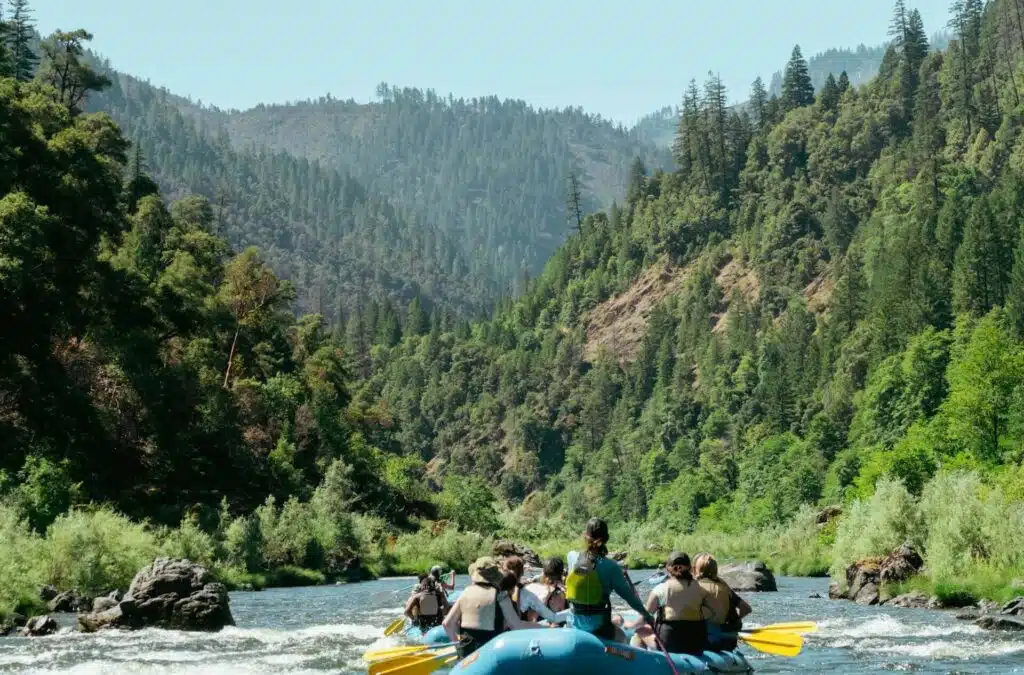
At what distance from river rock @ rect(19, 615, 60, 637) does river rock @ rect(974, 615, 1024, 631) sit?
2761cm

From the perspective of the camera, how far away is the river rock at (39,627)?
40.8 meters

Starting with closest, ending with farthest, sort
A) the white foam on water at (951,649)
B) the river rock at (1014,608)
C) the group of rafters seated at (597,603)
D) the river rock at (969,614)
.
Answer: the group of rafters seated at (597,603) < the white foam on water at (951,649) < the river rock at (1014,608) < the river rock at (969,614)

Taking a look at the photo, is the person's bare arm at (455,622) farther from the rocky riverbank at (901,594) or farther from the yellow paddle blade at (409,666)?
the rocky riverbank at (901,594)

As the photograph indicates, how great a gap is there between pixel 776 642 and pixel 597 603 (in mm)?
7778

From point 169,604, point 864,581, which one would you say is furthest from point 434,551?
point 169,604

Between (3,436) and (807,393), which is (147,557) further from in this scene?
(807,393)

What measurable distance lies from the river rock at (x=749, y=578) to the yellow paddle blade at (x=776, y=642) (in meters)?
44.4

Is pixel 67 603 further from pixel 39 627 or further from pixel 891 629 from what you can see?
pixel 891 629

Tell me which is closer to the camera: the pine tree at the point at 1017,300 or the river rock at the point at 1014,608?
the river rock at the point at 1014,608

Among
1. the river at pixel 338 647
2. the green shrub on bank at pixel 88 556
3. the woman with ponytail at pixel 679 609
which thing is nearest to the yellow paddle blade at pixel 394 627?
the river at pixel 338 647

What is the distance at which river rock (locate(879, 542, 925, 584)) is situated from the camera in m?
57.8

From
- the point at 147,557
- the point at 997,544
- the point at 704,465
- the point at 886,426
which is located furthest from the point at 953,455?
the point at 704,465

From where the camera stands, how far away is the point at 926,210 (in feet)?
561

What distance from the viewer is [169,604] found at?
1731 inches
